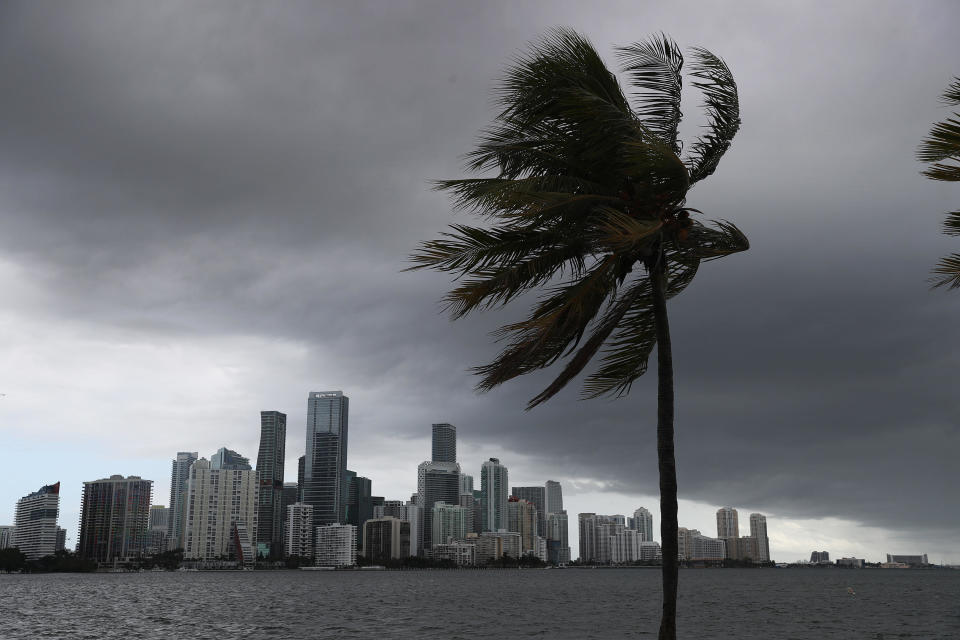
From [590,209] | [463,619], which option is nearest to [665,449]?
[590,209]

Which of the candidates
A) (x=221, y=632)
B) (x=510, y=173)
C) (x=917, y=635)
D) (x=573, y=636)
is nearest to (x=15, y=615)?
(x=221, y=632)

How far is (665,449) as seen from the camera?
10.1m

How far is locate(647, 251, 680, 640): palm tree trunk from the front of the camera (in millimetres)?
9906

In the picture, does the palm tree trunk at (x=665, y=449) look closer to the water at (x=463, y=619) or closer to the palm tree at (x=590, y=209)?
the palm tree at (x=590, y=209)

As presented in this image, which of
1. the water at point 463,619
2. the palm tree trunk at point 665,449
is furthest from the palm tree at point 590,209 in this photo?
the water at point 463,619

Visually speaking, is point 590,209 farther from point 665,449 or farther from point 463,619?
point 463,619

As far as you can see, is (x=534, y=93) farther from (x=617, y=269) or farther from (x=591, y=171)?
(x=617, y=269)

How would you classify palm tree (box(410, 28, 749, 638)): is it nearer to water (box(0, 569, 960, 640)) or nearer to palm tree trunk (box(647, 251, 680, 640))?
palm tree trunk (box(647, 251, 680, 640))

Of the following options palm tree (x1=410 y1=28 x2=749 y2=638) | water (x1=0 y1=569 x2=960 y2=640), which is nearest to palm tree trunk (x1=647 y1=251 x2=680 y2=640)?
palm tree (x1=410 y1=28 x2=749 y2=638)

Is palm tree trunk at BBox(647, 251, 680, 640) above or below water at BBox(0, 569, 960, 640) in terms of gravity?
above

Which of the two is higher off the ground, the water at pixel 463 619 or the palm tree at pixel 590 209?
the palm tree at pixel 590 209

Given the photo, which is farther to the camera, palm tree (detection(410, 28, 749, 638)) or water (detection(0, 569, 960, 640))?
water (detection(0, 569, 960, 640))

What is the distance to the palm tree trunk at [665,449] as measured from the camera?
991 cm

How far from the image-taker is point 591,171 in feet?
35.8
